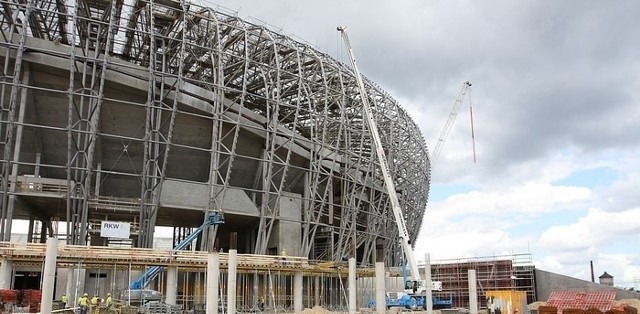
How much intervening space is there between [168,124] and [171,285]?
37.7 feet

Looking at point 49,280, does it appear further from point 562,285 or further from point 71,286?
point 562,285

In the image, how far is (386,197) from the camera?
4931cm

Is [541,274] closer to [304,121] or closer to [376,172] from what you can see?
[376,172]

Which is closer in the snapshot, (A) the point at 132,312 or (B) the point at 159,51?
(A) the point at 132,312

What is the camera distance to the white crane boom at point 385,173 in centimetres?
3601

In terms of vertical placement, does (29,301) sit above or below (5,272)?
below

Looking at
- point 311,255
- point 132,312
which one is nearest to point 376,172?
point 311,255

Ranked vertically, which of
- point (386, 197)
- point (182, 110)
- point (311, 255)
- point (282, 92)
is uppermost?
point (282, 92)

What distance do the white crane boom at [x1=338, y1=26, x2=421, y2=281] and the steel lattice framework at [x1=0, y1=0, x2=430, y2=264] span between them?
157cm

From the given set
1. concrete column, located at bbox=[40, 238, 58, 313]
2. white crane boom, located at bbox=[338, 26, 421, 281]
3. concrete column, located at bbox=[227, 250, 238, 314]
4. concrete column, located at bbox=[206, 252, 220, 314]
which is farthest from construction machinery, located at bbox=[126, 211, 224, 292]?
white crane boom, located at bbox=[338, 26, 421, 281]

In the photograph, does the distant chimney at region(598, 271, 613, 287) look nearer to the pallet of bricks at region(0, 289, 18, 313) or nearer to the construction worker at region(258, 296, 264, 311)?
the construction worker at region(258, 296, 264, 311)

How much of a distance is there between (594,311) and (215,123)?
22.2 metres

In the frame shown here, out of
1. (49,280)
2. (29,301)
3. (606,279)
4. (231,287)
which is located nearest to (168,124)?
(29,301)

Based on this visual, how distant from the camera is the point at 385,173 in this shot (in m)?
40.6
